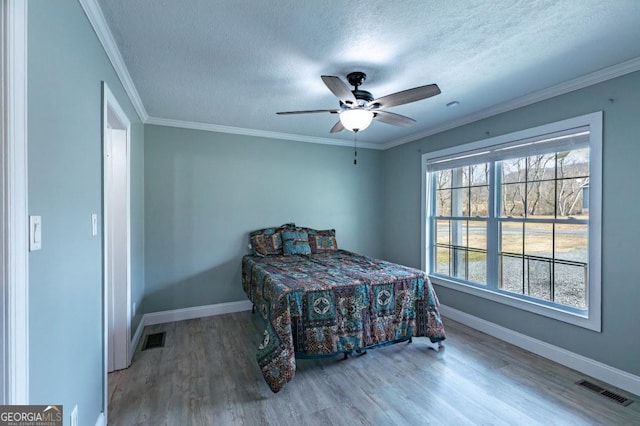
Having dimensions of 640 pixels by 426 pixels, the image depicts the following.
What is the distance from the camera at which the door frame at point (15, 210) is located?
0.85 meters

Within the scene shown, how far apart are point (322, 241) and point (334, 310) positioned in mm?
1857

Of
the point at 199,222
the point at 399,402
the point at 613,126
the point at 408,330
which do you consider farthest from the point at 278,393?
the point at 613,126

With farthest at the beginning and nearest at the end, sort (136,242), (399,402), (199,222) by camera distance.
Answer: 1. (199,222)
2. (136,242)
3. (399,402)

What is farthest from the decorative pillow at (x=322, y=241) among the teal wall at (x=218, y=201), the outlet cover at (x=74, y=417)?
the outlet cover at (x=74, y=417)

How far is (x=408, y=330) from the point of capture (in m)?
2.78

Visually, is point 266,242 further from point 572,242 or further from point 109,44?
point 572,242

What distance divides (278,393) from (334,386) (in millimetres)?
447

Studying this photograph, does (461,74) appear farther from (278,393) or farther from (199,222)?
(199,222)

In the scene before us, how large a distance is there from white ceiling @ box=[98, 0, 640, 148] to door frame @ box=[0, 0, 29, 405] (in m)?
0.98

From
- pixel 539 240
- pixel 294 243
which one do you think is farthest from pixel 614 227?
pixel 294 243

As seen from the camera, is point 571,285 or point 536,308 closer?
point 571,285

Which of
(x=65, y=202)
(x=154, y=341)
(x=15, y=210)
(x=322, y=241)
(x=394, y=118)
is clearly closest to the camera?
(x=15, y=210)

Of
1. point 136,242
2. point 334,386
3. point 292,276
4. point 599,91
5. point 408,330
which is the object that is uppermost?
point 599,91

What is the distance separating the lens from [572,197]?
2.67 meters
